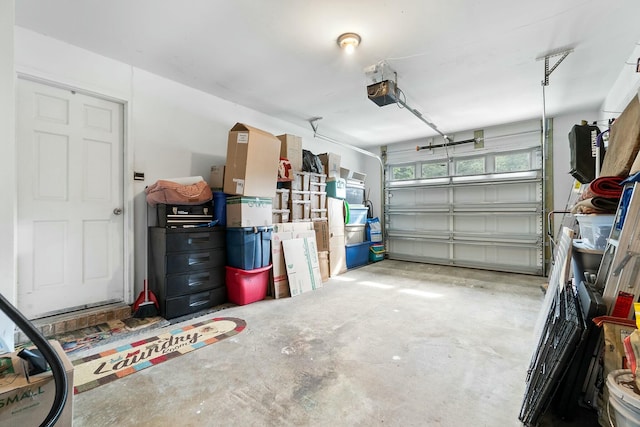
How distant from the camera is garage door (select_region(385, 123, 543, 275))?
5027mm

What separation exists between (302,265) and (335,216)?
4.68 feet

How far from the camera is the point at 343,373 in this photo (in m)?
1.91

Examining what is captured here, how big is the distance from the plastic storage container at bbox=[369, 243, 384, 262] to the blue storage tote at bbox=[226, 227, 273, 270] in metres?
3.23

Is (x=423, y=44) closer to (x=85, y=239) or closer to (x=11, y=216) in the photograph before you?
(x=11, y=216)

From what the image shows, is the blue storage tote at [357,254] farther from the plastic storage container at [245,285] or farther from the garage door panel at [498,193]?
the plastic storage container at [245,285]

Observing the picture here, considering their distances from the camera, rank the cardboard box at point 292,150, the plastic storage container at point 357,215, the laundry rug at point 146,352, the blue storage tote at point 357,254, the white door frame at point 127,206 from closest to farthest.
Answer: the laundry rug at point 146,352, the white door frame at point 127,206, the cardboard box at point 292,150, the blue storage tote at point 357,254, the plastic storage container at point 357,215

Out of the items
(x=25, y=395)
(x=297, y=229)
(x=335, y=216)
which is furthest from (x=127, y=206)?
(x=335, y=216)

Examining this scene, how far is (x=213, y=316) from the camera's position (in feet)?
9.61

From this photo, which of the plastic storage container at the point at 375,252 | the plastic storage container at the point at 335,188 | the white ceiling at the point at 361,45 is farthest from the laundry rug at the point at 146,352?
the plastic storage container at the point at 375,252

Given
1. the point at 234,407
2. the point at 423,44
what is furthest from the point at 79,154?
the point at 423,44

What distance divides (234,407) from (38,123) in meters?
2.96

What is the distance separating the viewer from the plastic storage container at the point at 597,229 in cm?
189

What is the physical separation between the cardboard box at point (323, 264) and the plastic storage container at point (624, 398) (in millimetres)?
3512

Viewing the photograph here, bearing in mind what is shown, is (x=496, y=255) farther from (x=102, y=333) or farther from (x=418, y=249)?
(x=102, y=333)
